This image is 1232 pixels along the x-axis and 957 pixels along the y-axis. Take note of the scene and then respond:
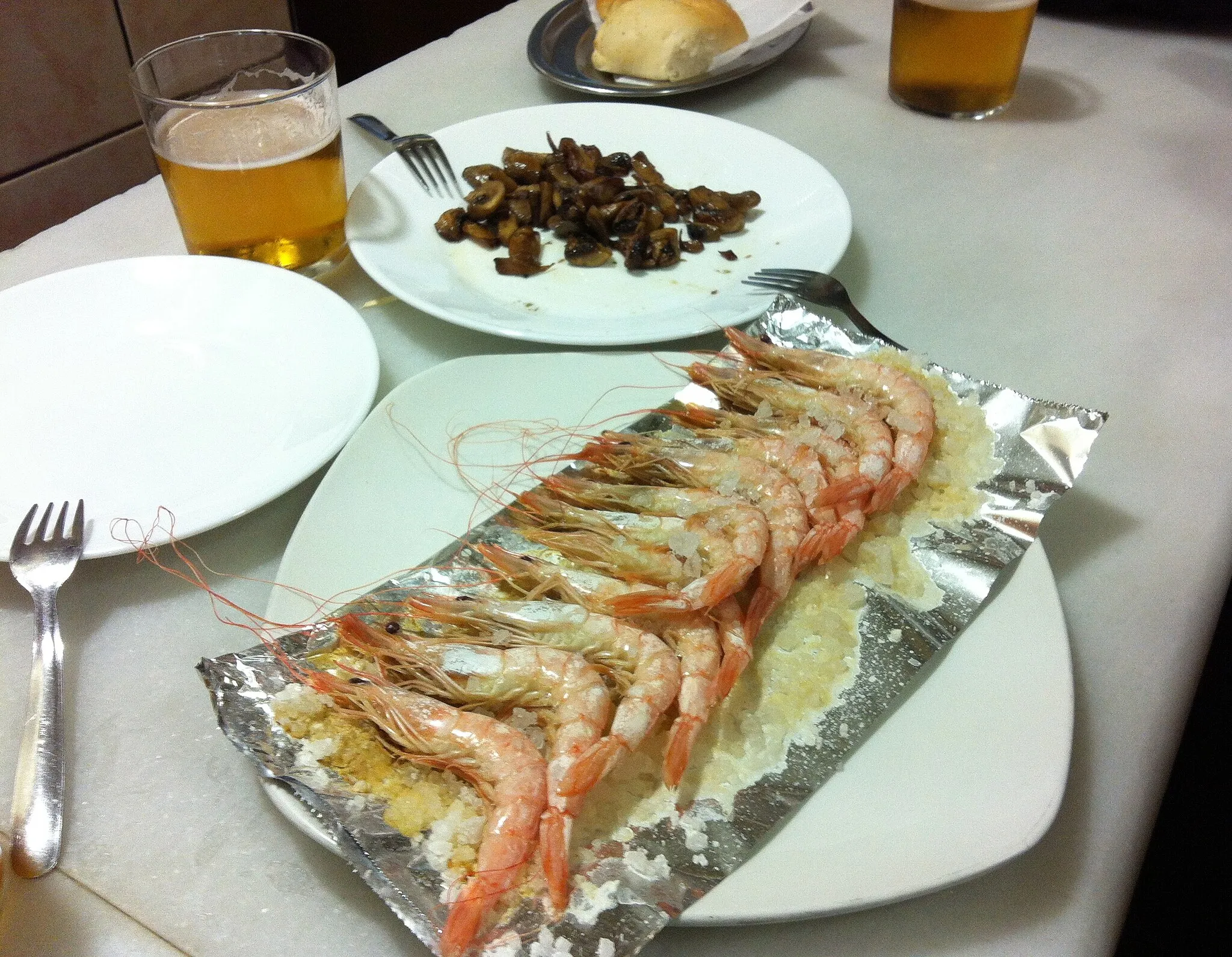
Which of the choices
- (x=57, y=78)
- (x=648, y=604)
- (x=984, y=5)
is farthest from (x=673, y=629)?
(x=57, y=78)

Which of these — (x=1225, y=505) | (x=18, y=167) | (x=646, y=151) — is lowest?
(x=18, y=167)

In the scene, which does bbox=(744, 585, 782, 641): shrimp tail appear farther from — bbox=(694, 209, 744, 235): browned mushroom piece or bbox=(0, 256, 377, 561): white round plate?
bbox=(694, 209, 744, 235): browned mushroom piece

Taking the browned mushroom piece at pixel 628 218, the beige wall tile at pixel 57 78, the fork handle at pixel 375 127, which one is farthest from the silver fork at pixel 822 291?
the beige wall tile at pixel 57 78

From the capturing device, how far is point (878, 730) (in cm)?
75

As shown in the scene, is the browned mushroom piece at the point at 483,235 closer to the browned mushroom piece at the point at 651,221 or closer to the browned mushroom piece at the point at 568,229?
the browned mushroom piece at the point at 568,229

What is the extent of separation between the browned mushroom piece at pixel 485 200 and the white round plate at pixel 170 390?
0.92 feet

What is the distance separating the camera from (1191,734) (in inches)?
56.9

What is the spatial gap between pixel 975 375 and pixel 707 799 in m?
0.71

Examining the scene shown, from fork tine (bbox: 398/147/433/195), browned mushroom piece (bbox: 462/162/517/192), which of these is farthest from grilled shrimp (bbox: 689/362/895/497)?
fork tine (bbox: 398/147/433/195)

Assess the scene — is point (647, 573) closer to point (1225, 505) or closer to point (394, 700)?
point (394, 700)

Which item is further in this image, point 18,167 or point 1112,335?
point 18,167

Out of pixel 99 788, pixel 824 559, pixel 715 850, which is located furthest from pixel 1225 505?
pixel 99 788

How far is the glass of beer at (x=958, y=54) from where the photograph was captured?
149 cm

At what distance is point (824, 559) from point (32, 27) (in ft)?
7.81
